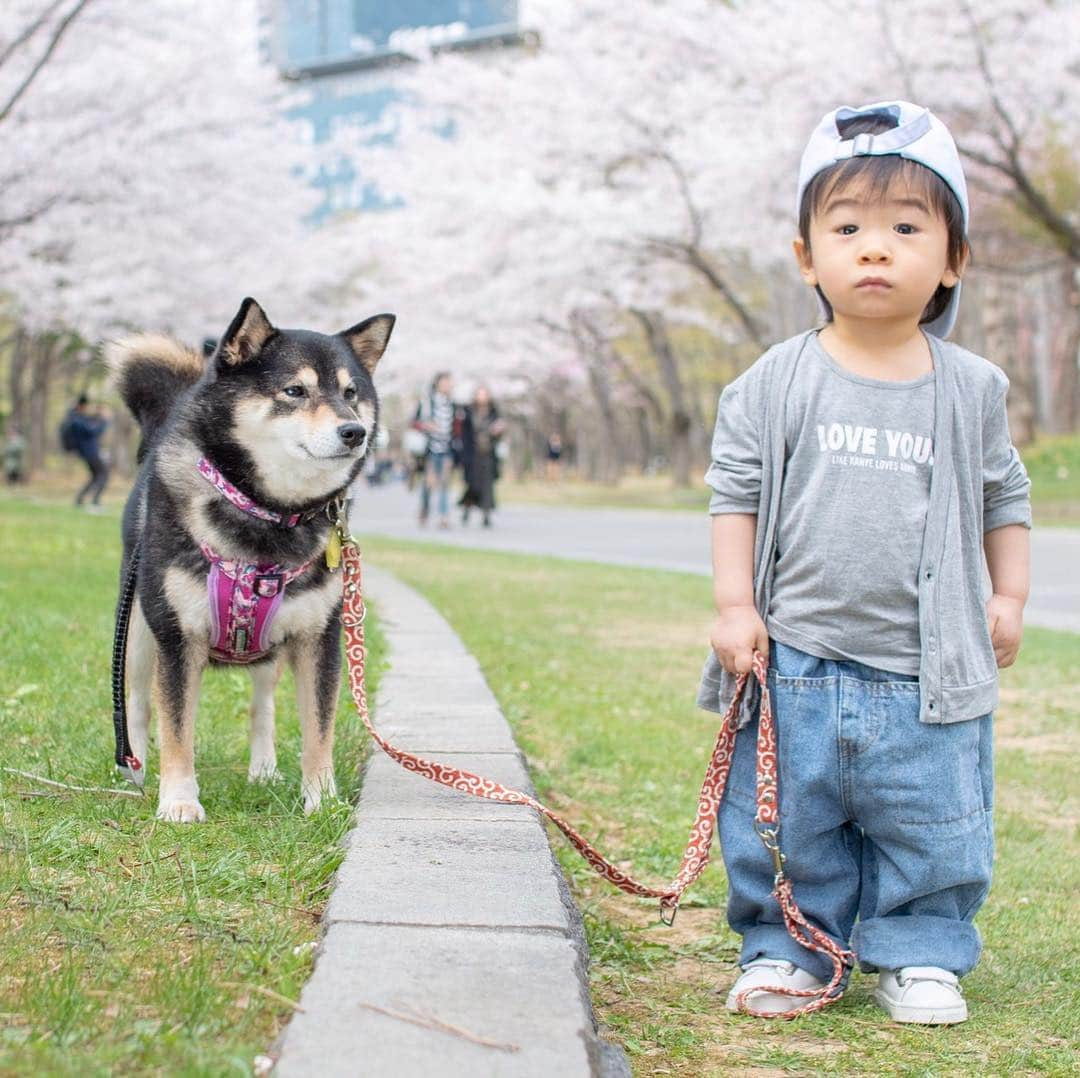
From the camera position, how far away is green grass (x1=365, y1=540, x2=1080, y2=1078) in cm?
272

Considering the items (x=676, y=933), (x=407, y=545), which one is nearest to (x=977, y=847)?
(x=676, y=933)

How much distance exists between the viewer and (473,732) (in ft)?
14.7

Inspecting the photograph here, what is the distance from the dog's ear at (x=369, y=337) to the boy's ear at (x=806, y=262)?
3.92 feet

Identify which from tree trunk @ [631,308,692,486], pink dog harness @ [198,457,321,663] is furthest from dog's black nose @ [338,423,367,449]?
tree trunk @ [631,308,692,486]

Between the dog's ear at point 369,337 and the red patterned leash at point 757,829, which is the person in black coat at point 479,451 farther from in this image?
the red patterned leash at point 757,829

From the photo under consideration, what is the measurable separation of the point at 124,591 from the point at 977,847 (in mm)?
2295

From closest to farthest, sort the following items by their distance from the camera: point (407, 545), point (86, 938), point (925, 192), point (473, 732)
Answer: point (86, 938) → point (925, 192) → point (473, 732) → point (407, 545)

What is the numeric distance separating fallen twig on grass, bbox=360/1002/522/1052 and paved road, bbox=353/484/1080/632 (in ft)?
25.6

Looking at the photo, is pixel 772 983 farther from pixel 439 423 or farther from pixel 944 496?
pixel 439 423

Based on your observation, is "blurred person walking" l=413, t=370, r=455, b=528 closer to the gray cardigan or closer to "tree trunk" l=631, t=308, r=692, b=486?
"tree trunk" l=631, t=308, r=692, b=486

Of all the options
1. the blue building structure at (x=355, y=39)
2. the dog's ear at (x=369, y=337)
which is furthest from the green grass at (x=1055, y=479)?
the blue building structure at (x=355, y=39)

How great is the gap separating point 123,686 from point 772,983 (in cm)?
183

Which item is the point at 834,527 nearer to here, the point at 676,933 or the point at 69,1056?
the point at 676,933

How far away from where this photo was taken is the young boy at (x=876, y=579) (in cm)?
290
